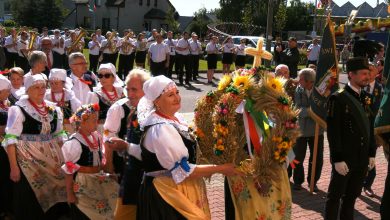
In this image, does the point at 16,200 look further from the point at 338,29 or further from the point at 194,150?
the point at 338,29

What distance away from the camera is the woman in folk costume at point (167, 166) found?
3721mm

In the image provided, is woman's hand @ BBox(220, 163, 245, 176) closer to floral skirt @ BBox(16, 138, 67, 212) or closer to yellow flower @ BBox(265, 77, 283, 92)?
yellow flower @ BBox(265, 77, 283, 92)

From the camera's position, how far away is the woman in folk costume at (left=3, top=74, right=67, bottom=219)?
17.5 feet

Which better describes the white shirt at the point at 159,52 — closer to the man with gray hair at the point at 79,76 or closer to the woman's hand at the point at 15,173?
the man with gray hair at the point at 79,76

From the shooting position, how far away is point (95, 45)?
20.4m

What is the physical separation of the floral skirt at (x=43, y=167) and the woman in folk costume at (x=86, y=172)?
578 mm

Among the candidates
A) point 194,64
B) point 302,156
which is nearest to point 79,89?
point 302,156

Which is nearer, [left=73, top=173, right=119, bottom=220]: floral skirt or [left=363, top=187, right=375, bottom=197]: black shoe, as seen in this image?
[left=73, top=173, right=119, bottom=220]: floral skirt

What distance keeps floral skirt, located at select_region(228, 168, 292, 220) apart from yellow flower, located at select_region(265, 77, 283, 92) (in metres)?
0.74

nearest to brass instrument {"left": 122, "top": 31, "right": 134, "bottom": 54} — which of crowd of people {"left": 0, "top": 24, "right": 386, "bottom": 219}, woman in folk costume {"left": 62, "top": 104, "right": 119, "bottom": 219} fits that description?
crowd of people {"left": 0, "top": 24, "right": 386, "bottom": 219}

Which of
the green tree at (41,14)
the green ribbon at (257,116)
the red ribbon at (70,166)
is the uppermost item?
the green tree at (41,14)

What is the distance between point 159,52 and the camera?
59.3 ft

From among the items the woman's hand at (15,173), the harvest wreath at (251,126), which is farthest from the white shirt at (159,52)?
the harvest wreath at (251,126)

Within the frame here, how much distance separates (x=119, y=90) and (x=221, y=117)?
95.5 inches
